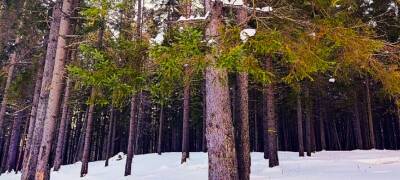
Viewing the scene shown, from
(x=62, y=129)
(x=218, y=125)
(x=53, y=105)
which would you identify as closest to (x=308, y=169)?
(x=218, y=125)

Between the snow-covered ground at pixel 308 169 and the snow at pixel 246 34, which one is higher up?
the snow at pixel 246 34

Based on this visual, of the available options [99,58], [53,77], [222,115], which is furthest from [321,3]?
[53,77]

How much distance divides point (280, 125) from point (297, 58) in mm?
32969

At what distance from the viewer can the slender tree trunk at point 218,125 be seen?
7.31 m

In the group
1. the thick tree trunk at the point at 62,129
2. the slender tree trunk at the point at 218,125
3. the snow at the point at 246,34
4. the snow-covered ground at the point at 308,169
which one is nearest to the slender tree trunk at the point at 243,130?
the slender tree trunk at the point at 218,125

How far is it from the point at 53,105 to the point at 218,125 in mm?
5412

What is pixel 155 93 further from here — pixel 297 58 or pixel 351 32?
pixel 351 32

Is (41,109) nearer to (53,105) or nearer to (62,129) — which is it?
(53,105)

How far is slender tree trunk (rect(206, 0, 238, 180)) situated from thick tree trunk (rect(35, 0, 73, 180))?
5.03 m

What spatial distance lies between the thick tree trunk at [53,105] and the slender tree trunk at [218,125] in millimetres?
5031

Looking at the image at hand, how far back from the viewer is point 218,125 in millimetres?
7465

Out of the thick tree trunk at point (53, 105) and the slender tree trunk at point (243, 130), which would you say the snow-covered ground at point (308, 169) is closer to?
the slender tree trunk at point (243, 130)

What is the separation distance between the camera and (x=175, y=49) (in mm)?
6266

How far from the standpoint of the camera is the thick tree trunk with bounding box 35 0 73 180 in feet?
33.1
